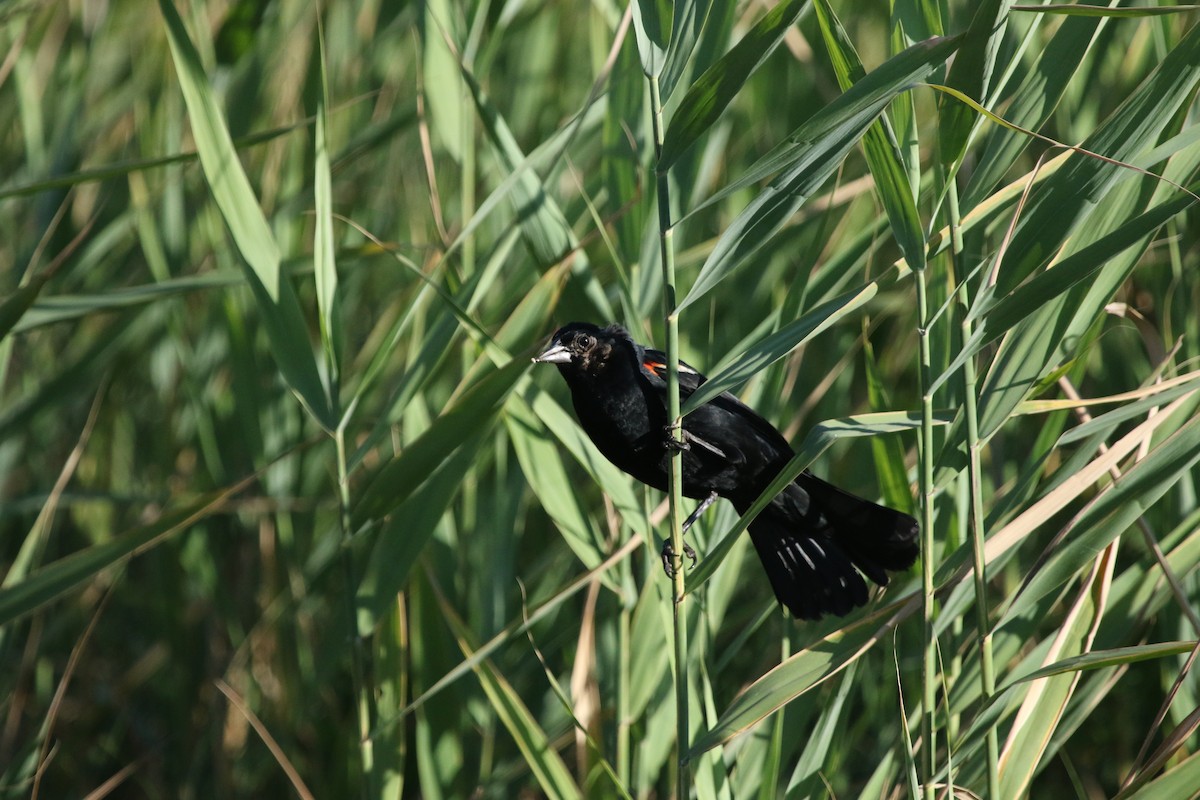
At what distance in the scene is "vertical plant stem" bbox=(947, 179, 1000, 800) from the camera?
4.25ft

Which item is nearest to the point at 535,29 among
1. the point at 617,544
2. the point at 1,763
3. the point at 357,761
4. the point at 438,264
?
the point at 438,264

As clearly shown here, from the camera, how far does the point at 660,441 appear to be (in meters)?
1.85

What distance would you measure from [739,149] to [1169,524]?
4.85 ft

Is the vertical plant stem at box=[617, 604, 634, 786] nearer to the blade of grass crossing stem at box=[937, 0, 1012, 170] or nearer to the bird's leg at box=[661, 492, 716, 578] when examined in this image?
the bird's leg at box=[661, 492, 716, 578]

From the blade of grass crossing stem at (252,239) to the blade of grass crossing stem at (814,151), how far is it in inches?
28.4

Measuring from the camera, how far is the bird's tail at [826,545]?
176cm

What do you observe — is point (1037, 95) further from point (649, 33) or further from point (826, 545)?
point (826, 545)

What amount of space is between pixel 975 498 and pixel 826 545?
727 mm

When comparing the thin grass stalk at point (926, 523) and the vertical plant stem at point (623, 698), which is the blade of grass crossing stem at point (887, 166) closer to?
the thin grass stalk at point (926, 523)

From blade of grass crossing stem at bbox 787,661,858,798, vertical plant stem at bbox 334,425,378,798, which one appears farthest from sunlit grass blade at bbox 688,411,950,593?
vertical plant stem at bbox 334,425,378,798

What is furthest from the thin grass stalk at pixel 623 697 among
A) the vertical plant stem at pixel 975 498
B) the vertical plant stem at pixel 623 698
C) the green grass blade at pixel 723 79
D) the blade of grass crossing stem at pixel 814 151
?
the green grass blade at pixel 723 79

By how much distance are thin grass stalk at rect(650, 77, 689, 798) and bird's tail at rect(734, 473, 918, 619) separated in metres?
0.47

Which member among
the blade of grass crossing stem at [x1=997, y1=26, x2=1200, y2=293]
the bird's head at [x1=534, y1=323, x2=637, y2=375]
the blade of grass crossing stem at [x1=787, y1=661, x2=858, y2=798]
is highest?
the blade of grass crossing stem at [x1=997, y1=26, x2=1200, y2=293]

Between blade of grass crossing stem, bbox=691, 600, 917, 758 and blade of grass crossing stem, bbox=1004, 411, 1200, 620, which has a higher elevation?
blade of grass crossing stem, bbox=1004, 411, 1200, 620
